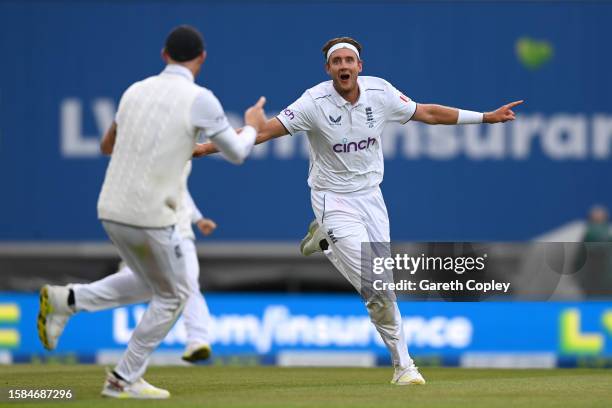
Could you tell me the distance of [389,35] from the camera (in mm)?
17203

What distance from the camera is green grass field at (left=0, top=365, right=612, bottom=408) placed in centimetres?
826

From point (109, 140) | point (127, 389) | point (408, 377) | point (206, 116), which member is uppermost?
point (206, 116)

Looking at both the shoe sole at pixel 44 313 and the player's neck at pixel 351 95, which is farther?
the player's neck at pixel 351 95

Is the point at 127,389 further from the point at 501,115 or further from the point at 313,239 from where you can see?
the point at 501,115

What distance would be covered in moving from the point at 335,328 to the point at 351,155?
4.77 metres

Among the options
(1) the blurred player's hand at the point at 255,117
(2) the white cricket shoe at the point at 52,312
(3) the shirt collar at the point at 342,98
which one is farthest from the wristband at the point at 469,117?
(2) the white cricket shoe at the point at 52,312

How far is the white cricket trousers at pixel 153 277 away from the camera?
317 inches

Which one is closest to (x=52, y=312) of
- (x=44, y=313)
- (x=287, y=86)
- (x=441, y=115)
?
(x=44, y=313)

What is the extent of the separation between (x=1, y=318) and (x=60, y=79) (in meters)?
4.10

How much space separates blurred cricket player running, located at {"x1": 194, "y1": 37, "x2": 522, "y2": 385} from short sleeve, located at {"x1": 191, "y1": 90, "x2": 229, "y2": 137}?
5.49 feet

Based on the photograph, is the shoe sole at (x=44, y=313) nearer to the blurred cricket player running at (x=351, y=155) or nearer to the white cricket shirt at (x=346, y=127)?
the blurred cricket player running at (x=351, y=155)

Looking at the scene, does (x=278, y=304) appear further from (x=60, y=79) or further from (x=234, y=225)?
(x=60, y=79)

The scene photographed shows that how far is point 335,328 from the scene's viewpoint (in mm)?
14227

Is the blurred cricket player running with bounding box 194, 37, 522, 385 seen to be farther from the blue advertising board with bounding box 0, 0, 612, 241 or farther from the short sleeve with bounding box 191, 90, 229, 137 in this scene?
the blue advertising board with bounding box 0, 0, 612, 241
